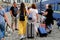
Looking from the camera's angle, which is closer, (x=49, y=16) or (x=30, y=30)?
(x=30, y=30)

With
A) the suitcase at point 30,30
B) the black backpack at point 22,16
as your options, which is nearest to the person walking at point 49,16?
the suitcase at point 30,30

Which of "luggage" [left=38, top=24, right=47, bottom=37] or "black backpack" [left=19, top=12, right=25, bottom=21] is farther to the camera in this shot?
"luggage" [left=38, top=24, right=47, bottom=37]

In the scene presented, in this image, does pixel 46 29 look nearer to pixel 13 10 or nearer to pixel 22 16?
pixel 13 10

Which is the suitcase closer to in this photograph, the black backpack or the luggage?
the luggage

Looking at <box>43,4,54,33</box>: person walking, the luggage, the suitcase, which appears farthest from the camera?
<box>43,4,54,33</box>: person walking

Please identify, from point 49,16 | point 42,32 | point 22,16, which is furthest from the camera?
point 49,16

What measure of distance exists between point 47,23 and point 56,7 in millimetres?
13012

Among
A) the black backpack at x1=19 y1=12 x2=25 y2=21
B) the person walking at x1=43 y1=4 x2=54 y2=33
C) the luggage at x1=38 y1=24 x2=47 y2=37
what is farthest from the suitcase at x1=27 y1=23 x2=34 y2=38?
the person walking at x1=43 y1=4 x2=54 y2=33

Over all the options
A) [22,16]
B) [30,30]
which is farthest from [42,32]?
[22,16]

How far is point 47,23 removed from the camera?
1605 centimetres

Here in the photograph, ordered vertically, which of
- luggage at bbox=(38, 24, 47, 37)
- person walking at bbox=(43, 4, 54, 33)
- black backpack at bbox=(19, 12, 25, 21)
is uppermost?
black backpack at bbox=(19, 12, 25, 21)

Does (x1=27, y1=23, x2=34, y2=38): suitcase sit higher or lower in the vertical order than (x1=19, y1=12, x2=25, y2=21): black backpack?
lower

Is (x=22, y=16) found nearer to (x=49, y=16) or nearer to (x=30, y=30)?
(x=30, y=30)

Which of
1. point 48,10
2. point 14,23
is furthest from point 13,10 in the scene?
point 48,10
